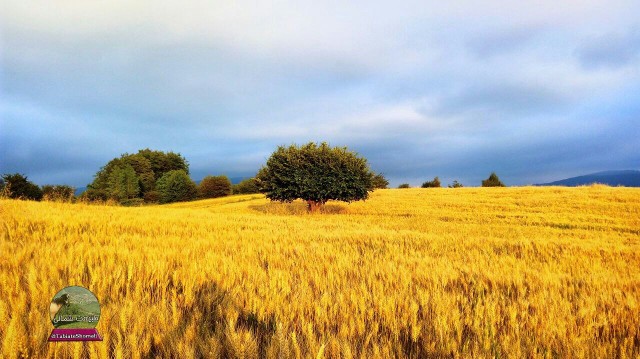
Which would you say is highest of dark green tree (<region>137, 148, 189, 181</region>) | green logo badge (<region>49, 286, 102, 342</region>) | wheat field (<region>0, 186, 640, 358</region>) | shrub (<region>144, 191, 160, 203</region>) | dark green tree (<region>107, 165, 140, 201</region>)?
dark green tree (<region>137, 148, 189, 181</region>)

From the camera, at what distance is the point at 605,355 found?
275 cm

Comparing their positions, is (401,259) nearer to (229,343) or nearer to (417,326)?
(417,326)

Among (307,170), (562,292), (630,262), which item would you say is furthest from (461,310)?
(307,170)

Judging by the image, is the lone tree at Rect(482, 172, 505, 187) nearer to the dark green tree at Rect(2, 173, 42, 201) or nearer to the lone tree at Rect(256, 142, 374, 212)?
the lone tree at Rect(256, 142, 374, 212)

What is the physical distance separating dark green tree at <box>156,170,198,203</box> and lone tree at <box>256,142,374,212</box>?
65.0 m

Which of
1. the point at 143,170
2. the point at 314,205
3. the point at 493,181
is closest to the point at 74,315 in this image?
the point at 314,205

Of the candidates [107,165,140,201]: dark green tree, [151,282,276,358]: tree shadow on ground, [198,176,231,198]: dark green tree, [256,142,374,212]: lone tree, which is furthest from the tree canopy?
[151,282,276,358]: tree shadow on ground

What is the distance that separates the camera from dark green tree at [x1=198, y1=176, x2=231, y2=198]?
292 ft

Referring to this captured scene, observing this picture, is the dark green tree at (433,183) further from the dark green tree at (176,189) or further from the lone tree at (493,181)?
the dark green tree at (176,189)

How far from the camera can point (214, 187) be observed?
89312 mm

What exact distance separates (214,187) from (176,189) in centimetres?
970

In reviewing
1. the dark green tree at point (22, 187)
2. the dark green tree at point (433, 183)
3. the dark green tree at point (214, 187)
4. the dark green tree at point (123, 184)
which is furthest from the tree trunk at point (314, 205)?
the dark green tree at point (123, 184)

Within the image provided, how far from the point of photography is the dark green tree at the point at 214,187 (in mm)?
89125

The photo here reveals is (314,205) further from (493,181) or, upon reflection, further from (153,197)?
(153,197)
